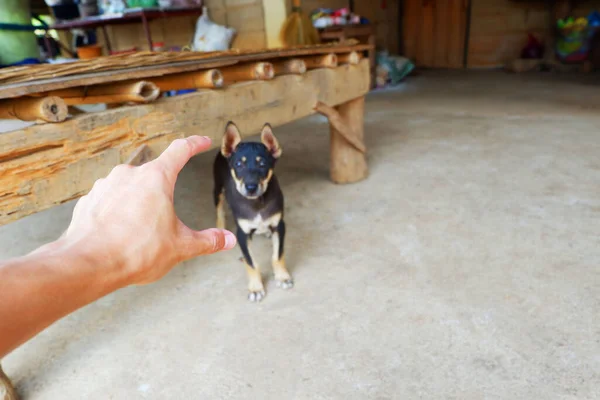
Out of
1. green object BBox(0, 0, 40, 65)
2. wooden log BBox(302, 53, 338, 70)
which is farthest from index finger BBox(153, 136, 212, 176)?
green object BBox(0, 0, 40, 65)

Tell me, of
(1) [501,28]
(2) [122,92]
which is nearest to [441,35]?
(1) [501,28]

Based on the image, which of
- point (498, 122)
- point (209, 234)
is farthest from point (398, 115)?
point (209, 234)

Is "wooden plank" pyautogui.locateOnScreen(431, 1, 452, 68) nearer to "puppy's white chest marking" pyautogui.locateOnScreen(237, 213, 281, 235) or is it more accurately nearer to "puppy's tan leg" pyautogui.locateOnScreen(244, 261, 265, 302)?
"puppy's white chest marking" pyautogui.locateOnScreen(237, 213, 281, 235)

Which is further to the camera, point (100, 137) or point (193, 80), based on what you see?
point (193, 80)

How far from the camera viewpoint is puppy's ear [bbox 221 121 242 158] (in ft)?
7.47

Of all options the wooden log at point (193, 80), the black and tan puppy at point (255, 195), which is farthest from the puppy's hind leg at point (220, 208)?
the wooden log at point (193, 80)

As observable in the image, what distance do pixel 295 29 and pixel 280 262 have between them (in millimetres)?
4781

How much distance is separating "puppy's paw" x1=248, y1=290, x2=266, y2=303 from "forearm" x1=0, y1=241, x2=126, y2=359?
5.78ft

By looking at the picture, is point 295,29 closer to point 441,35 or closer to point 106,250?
point 106,250

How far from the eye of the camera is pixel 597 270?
2453 mm

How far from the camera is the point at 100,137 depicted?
5.88ft

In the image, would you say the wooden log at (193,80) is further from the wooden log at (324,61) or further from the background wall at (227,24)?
the background wall at (227,24)

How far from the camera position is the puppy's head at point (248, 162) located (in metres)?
2.25

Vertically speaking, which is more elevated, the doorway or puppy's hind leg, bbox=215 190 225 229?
the doorway
